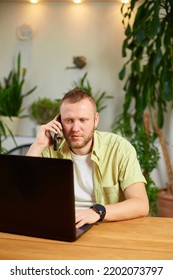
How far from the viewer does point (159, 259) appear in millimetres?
1113

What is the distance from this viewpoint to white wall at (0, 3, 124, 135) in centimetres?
415

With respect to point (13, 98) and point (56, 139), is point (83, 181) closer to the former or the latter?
point (56, 139)

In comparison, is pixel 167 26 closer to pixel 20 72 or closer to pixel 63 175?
pixel 20 72

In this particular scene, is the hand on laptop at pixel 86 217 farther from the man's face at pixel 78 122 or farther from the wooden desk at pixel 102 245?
the man's face at pixel 78 122

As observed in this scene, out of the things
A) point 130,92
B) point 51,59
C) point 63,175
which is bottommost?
point 63,175

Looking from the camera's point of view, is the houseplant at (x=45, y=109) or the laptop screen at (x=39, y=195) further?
the houseplant at (x=45, y=109)

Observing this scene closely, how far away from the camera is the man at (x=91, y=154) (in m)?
1.68

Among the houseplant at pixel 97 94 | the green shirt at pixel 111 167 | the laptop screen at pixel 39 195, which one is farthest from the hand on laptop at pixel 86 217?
the houseplant at pixel 97 94

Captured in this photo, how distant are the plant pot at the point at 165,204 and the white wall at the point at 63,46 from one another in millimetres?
1035

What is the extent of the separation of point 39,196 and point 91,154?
62 centimetres

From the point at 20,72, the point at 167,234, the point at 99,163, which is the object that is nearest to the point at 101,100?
the point at 20,72

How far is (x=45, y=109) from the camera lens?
4.04 m

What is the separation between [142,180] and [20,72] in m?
2.95

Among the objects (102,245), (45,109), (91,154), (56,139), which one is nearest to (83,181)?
(91,154)
